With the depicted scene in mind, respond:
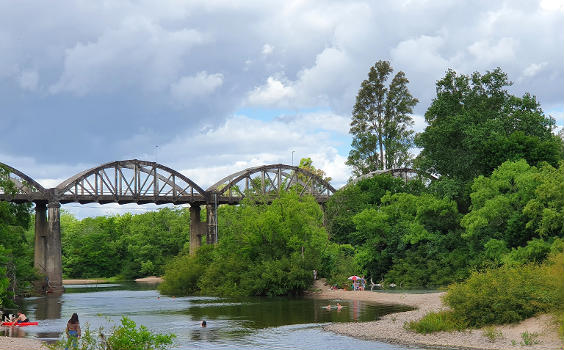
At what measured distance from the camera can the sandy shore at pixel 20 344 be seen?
34.4 m

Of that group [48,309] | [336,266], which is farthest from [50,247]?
[336,266]

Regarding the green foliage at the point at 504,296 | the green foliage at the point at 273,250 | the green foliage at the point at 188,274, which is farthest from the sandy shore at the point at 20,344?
the green foliage at the point at 188,274

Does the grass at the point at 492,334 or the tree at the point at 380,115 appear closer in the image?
the grass at the point at 492,334

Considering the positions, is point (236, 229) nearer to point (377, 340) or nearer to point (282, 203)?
point (282, 203)

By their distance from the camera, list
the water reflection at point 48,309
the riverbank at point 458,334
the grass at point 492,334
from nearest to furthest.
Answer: the riverbank at point 458,334 < the grass at point 492,334 < the water reflection at point 48,309

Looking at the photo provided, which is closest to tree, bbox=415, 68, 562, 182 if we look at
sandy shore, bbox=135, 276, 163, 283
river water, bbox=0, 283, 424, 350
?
river water, bbox=0, 283, 424, 350

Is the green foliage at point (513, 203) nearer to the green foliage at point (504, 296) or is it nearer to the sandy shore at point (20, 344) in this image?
the green foliage at point (504, 296)

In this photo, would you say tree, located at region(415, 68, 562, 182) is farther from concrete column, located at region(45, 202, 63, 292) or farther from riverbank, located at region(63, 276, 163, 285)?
riverbank, located at region(63, 276, 163, 285)

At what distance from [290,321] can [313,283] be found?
91.5 feet

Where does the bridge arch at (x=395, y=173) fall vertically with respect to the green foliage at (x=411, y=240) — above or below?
above

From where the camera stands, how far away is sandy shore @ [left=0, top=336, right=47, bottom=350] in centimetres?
3444

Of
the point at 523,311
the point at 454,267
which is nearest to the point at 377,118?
the point at 454,267

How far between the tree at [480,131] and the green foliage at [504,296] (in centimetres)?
3589

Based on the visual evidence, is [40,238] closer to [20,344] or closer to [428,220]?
[428,220]
